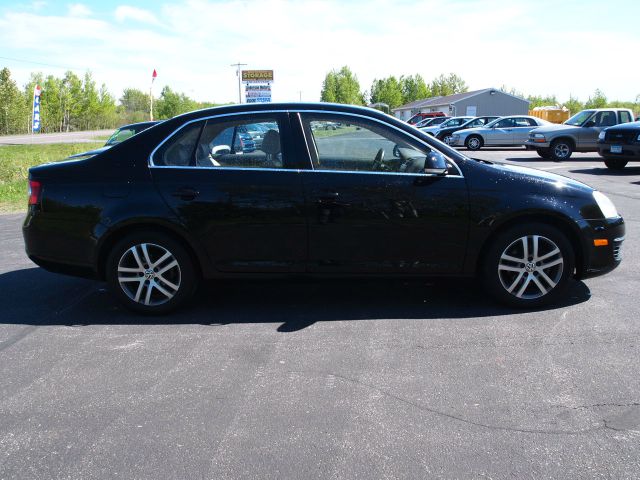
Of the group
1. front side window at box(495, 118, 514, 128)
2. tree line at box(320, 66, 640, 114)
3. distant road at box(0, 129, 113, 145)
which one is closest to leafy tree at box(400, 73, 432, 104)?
tree line at box(320, 66, 640, 114)

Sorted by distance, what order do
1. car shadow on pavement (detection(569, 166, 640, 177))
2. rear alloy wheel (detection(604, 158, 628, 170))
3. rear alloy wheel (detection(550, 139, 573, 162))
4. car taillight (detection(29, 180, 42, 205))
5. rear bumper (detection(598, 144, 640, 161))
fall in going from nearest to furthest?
car taillight (detection(29, 180, 42, 205)), rear bumper (detection(598, 144, 640, 161)), car shadow on pavement (detection(569, 166, 640, 177)), rear alloy wheel (detection(604, 158, 628, 170)), rear alloy wheel (detection(550, 139, 573, 162))

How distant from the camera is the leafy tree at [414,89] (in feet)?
386

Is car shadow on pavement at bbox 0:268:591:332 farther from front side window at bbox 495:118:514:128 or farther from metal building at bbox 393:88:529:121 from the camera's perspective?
metal building at bbox 393:88:529:121

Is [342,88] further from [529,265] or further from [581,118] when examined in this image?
[529,265]

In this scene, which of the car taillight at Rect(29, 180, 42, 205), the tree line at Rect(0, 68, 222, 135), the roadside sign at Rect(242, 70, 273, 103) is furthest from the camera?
the tree line at Rect(0, 68, 222, 135)

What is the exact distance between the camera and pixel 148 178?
15.2 feet

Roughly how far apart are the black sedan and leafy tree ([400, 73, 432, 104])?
118 m

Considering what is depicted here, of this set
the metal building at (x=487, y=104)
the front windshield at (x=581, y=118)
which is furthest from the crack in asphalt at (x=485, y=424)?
the metal building at (x=487, y=104)

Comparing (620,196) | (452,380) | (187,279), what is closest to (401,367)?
(452,380)

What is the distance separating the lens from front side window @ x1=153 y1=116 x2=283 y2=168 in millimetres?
4676

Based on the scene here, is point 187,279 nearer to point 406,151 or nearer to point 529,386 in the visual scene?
point 406,151

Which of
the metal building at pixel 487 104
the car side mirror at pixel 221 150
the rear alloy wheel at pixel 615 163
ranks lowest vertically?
the car side mirror at pixel 221 150

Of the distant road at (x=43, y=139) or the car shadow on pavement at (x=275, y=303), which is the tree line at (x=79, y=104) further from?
the car shadow on pavement at (x=275, y=303)

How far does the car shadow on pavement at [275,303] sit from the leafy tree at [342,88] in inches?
3964
